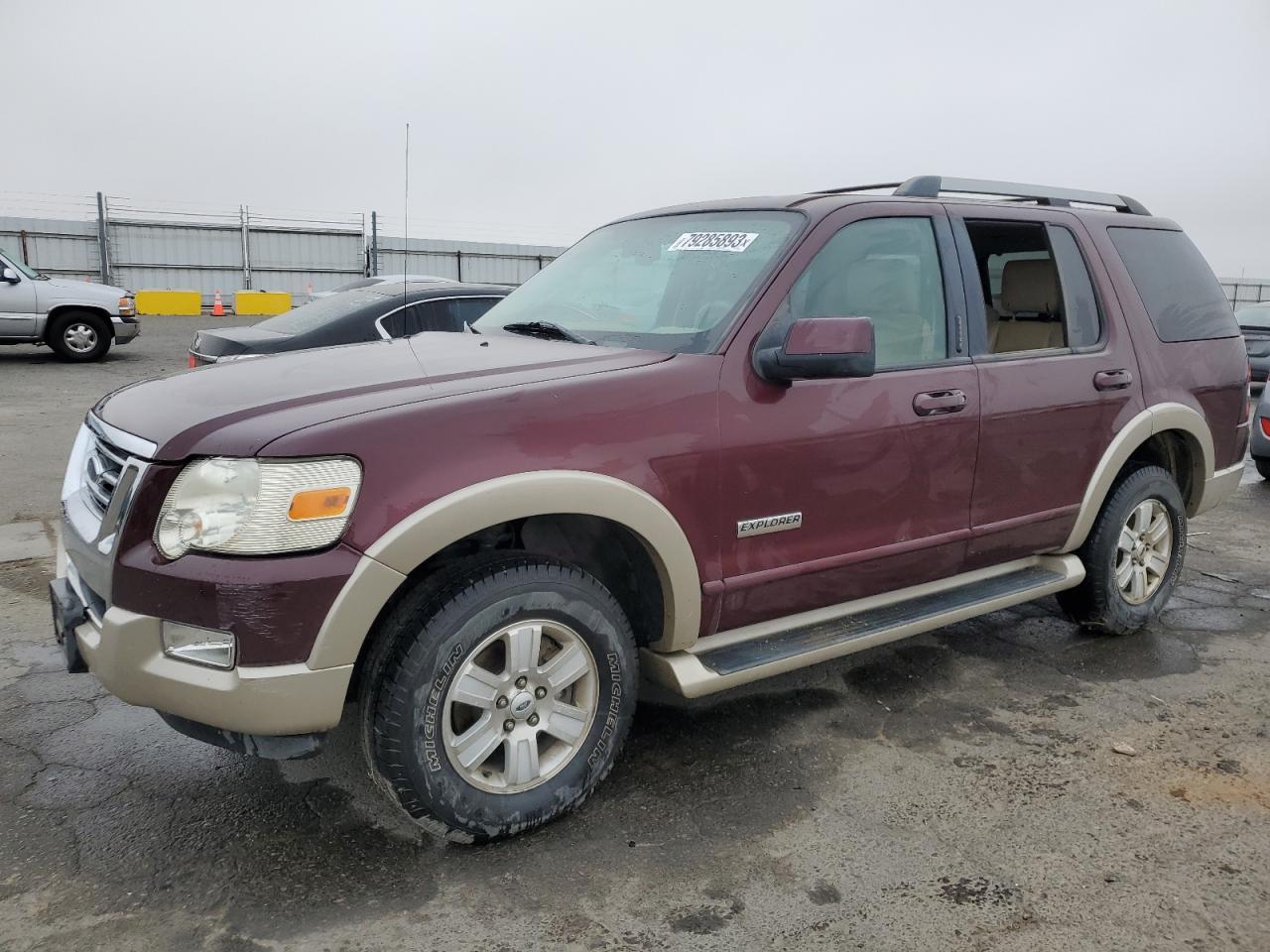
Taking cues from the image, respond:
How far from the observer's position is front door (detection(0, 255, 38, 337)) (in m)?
14.0

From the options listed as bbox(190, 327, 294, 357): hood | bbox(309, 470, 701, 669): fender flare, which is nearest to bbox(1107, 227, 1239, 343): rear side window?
bbox(309, 470, 701, 669): fender flare

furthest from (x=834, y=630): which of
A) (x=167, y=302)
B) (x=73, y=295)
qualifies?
(x=167, y=302)

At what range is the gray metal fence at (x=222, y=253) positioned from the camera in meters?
25.9

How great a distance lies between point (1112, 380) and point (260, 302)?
82.0 ft

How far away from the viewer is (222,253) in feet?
91.8

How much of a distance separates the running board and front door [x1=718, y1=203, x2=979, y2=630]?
0.17 feet

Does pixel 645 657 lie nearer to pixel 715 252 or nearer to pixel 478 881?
pixel 478 881

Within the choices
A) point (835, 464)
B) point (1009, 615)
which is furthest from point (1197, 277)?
point (835, 464)

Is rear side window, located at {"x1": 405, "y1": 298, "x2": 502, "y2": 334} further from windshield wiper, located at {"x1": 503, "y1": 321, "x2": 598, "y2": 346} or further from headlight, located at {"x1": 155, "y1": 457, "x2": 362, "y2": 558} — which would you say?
headlight, located at {"x1": 155, "y1": 457, "x2": 362, "y2": 558}

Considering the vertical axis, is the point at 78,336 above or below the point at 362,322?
below

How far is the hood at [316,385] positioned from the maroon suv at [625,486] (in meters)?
0.02

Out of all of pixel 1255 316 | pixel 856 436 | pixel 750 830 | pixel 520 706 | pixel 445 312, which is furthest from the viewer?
pixel 1255 316

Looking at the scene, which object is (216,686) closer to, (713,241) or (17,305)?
(713,241)

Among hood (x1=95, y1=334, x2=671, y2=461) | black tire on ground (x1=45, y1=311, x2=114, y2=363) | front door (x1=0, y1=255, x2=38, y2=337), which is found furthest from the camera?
black tire on ground (x1=45, y1=311, x2=114, y2=363)
